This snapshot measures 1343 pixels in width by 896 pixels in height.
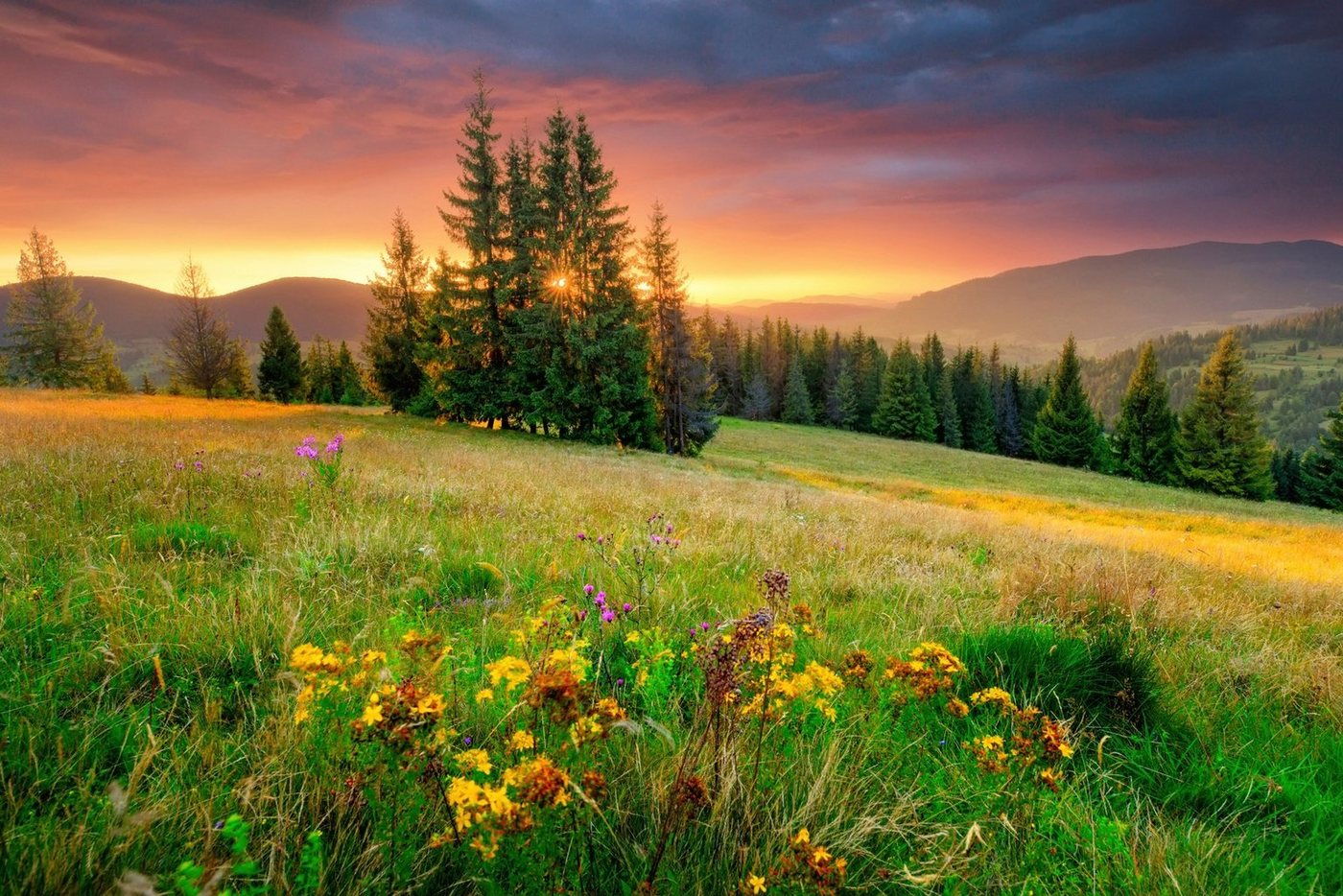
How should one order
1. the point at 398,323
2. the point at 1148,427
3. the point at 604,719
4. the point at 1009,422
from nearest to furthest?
the point at 604,719
the point at 398,323
the point at 1148,427
the point at 1009,422

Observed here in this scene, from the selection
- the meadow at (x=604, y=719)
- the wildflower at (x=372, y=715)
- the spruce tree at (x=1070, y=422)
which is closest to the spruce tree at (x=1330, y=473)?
the spruce tree at (x=1070, y=422)

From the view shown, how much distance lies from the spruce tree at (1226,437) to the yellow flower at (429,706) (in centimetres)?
6465

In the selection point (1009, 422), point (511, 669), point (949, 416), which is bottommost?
point (1009, 422)

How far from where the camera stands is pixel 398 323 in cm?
3538

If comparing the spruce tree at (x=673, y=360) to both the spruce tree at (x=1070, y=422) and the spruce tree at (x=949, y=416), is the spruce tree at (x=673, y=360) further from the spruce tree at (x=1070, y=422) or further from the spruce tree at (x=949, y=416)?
the spruce tree at (x=949, y=416)

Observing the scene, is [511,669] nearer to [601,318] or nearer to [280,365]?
[601,318]

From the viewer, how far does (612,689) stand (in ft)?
8.39

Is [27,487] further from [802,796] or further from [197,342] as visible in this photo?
[197,342]

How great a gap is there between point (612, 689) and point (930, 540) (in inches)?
259

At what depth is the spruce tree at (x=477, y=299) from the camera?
29.2 m

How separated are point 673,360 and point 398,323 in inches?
708

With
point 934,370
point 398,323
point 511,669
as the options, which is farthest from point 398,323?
point 934,370

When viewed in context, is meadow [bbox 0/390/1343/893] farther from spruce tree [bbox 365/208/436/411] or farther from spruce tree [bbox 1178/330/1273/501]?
spruce tree [bbox 1178/330/1273/501]

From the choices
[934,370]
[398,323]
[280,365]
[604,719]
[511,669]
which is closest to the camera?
[511,669]
